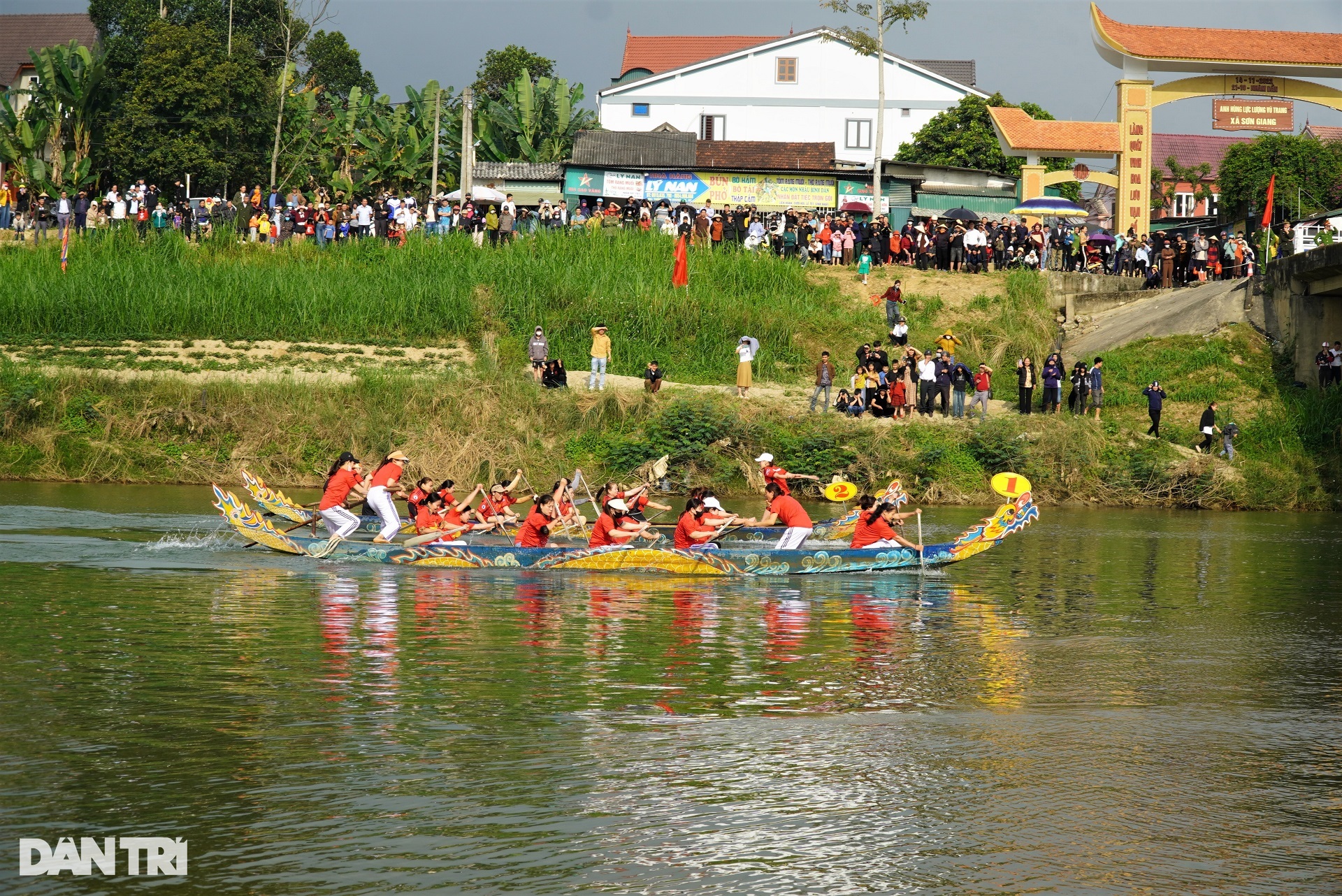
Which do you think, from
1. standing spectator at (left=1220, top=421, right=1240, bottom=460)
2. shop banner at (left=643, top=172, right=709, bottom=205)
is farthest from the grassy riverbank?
shop banner at (left=643, top=172, right=709, bottom=205)

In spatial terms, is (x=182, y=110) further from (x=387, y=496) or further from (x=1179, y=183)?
(x=1179, y=183)

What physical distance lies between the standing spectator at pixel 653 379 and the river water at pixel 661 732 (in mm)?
12734

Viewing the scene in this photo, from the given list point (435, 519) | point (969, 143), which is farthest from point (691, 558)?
point (969, 143)

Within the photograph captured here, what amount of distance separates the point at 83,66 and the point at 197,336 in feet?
77.2

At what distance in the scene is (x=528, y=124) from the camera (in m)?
55.0

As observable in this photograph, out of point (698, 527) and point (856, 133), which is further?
point (856, 133)

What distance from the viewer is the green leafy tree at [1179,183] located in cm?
6462

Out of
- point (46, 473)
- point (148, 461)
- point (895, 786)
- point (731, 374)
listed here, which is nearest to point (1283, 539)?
point (731, 374)

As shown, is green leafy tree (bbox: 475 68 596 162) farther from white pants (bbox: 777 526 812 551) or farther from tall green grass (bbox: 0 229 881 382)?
white pants (bbox: 777 526 812 551)

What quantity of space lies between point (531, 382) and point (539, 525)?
497 inches

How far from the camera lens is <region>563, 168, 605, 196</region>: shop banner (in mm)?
46125

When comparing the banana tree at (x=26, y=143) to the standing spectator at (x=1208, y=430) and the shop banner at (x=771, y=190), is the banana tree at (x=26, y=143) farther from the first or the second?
the standing spectator at (x=1208, y=430)

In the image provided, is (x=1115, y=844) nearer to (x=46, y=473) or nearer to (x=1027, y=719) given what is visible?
(x=1027, y=719)

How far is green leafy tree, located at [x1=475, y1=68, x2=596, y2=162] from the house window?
13.4 m
